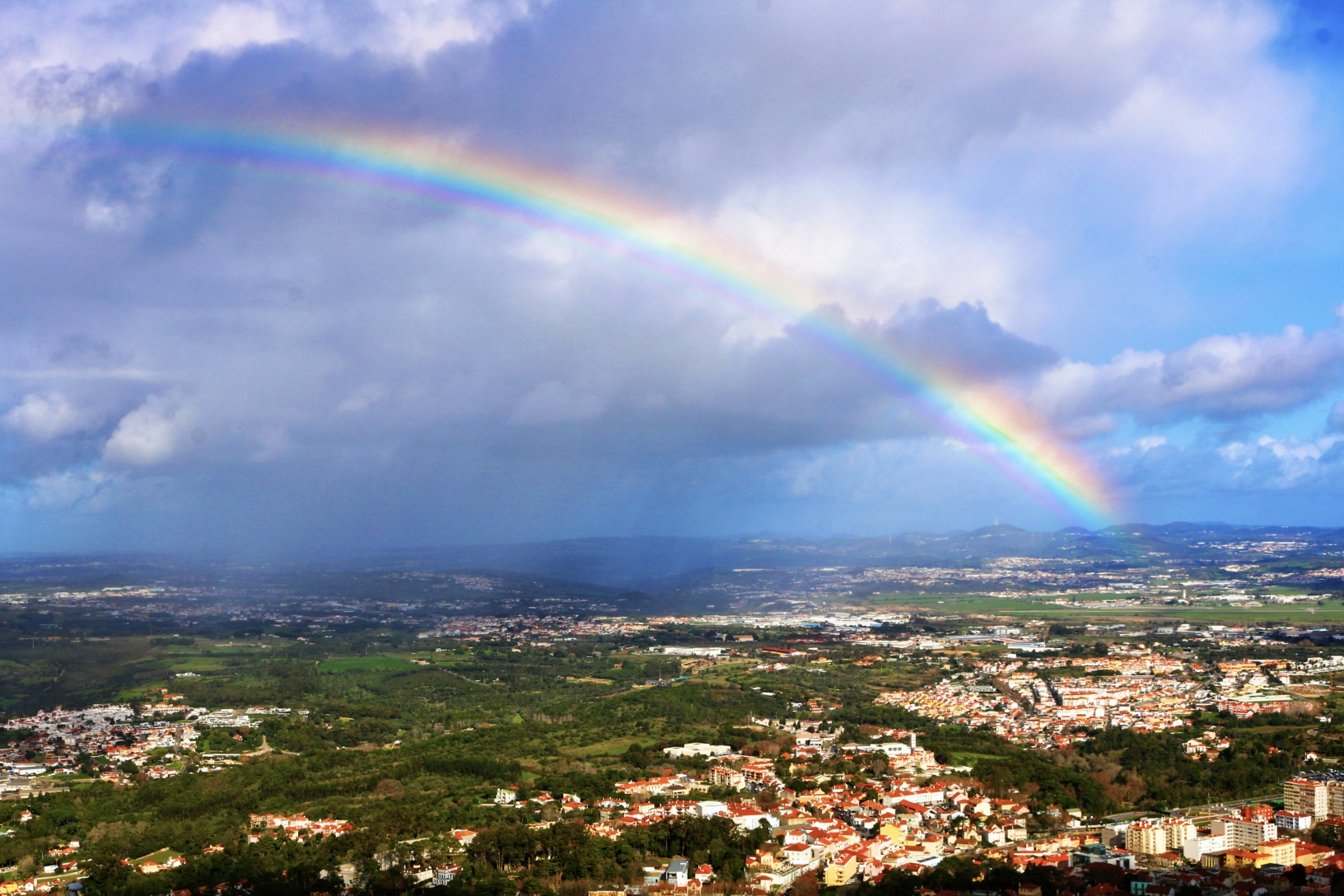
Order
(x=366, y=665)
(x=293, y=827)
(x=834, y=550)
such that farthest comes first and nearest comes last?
(x=834, y=550)
(x=366, y=665)
(x=293, y=827)

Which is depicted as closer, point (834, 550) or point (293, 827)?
point (293, 827)

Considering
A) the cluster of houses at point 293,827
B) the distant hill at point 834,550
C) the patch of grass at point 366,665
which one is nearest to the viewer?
the cluster of houses at point 293,827

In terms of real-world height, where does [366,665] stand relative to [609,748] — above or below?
above

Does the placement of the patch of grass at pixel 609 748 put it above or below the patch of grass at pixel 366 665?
below

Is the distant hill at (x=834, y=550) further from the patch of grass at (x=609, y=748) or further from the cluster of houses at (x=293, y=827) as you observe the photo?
the cluster of houses at (x=293, y=827)

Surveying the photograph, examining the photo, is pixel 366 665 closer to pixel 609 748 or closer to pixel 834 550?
pixel 609 748

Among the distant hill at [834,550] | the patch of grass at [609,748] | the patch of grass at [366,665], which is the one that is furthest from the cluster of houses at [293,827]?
the distant hill at [834,550]

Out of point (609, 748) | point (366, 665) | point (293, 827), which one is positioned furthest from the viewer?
point (366, 665)

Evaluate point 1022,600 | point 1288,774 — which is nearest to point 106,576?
point 1022,600

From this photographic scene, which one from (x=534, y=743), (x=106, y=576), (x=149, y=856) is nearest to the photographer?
(x=149, y=856)

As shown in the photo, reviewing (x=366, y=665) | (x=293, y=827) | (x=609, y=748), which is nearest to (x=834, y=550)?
(x=366, y=665)

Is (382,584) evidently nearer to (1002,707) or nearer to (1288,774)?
(1002,707)
